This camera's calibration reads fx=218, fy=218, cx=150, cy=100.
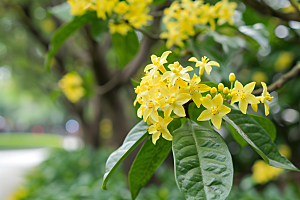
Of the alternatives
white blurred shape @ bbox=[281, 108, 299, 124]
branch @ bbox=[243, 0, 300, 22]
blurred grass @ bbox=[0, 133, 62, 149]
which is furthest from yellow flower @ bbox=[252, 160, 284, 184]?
blurred grass @ bbox=[0, 133, 62, 149]

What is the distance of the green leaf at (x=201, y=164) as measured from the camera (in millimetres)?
458

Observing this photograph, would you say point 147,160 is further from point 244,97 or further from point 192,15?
point 192,15

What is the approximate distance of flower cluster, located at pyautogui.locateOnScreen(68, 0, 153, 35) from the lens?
3.00 feet

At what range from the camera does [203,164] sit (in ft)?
1.63

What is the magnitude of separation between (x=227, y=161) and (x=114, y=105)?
2.72 m

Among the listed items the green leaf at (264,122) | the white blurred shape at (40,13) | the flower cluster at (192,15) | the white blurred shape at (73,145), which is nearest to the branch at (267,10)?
the flower cluster at (192,15)

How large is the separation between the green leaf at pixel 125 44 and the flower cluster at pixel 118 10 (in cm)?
16

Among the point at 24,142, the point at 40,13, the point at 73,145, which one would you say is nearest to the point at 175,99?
the point at 40,13

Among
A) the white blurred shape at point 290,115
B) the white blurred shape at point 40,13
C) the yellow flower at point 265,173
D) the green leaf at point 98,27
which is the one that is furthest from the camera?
the white blurred shape at point 40,13

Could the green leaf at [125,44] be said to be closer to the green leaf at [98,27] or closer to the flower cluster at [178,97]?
the green leaf at [98,27]

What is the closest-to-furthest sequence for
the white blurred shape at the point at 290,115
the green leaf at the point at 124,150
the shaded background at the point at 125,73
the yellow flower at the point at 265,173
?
the green leaf at the point at 124,150 < the shaded background at the point at 125,73 < the yellow flower at the point at 265,173 < the white blurred shape at the point at 290,115

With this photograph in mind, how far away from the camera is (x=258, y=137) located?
22.0 inches

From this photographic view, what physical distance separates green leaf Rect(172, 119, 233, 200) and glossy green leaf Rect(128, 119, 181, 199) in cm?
12

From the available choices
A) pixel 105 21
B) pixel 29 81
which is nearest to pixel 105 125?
pixel 29 81
